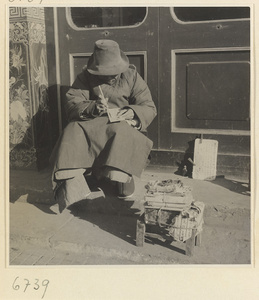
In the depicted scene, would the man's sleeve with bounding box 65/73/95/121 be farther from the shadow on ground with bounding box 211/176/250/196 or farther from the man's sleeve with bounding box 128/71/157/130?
the shadow on ground with bounding box 211/176/250/196

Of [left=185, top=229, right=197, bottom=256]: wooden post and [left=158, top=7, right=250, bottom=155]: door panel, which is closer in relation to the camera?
[left=185, top=229, right=197, bottom=256]: wooden post

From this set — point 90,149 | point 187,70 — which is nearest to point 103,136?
point 90,149

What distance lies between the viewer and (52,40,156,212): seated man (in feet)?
8.51

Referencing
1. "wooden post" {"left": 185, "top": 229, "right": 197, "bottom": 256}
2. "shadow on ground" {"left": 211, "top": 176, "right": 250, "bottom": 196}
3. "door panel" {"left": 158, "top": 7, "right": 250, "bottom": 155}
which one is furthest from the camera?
"door panel" {"left": 158, "top": 7, "right": 250, "bottom": 155}

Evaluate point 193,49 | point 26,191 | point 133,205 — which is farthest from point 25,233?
point 193,49

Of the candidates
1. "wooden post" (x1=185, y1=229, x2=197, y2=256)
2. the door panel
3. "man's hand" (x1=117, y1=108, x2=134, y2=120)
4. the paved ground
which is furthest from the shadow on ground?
"man's hand" (x1=117, y1=108, x2=134, y2=120)

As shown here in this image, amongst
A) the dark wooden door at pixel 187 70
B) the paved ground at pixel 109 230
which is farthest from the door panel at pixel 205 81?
the paved ground at pixel 109 230

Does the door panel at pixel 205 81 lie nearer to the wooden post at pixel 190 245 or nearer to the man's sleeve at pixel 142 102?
the man's sleeve at pixel 142 102

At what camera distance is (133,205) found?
9.82ft

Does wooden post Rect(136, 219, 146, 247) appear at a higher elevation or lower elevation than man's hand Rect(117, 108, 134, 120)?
lower

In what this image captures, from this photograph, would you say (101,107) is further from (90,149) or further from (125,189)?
(125,189)

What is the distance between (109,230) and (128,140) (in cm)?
75

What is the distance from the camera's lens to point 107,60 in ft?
9.16
